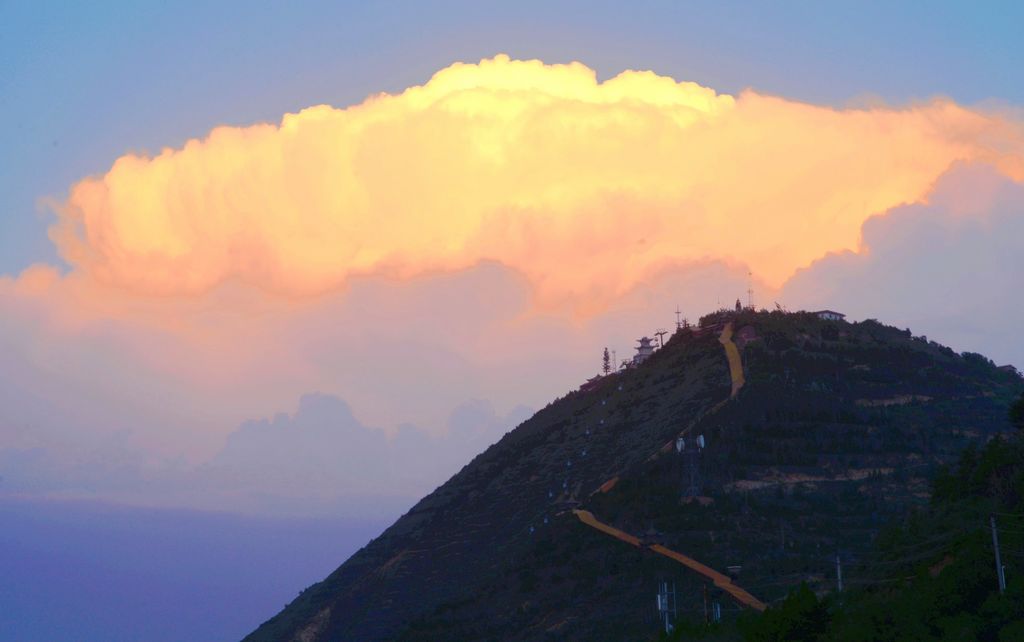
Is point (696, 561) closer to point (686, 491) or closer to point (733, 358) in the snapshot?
point (686, 491)

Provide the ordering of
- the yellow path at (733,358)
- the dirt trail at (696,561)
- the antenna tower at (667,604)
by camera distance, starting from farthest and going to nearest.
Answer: the yellow path at (733,358) → the dirt trail at (696,561) → the antenna tower at (667,604)

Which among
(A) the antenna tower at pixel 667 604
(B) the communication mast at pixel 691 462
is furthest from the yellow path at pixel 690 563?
(B) the communication mast at pixel 691 462

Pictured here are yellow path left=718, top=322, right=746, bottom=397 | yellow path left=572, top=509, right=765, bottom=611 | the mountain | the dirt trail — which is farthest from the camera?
yellow path left=718, top=322, right=746, bottom=397

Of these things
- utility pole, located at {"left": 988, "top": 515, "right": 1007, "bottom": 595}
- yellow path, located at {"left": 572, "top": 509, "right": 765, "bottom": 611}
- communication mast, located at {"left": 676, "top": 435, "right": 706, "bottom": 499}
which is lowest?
utility pole, located at {"left": 988, "top": 515, "right": 1007, "bottom": 595}

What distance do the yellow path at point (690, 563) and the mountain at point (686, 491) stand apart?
0.15 meters

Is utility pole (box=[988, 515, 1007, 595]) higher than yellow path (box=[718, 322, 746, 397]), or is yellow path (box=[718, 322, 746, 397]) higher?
yellow path (box=[718, 322, 746, 397])

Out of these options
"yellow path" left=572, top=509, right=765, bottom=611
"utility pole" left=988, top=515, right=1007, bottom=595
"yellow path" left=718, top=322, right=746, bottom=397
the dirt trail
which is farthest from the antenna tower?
"yellow path" left=718, top=322, right=746, bottom=397

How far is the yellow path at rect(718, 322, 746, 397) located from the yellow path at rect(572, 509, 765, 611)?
1381cm

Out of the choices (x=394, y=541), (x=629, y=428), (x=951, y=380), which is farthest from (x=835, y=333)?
(x=394, y=541)

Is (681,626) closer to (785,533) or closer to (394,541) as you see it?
(785,533)

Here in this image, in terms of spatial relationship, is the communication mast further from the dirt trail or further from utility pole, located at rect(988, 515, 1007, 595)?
utility pole, located at rect(988, 515, 1007, 595)

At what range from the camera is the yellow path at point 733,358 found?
91.7m

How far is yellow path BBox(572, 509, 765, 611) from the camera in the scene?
221 ft

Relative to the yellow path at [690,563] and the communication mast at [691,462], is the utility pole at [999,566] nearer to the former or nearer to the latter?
the yellow path at [690,563]
